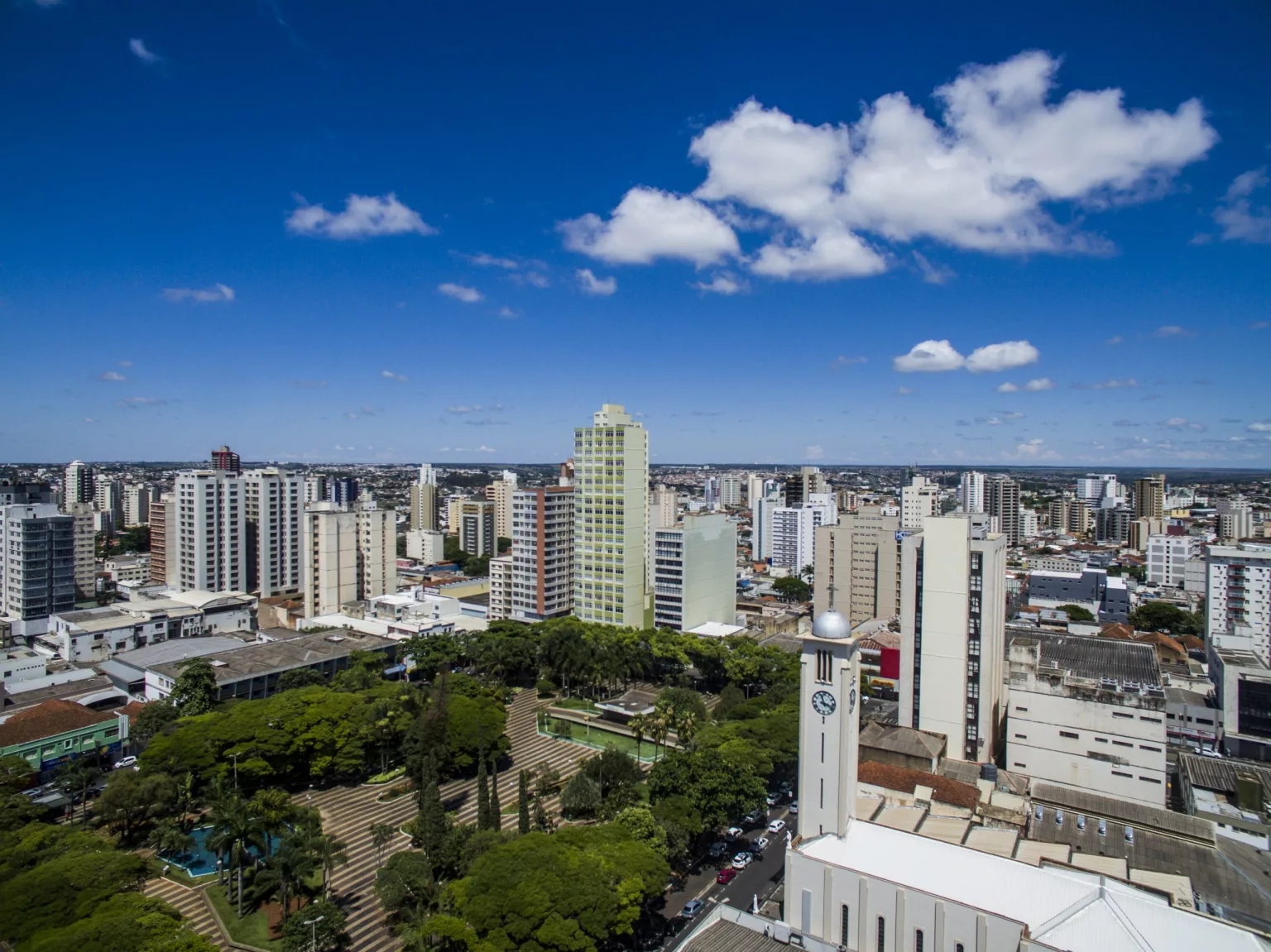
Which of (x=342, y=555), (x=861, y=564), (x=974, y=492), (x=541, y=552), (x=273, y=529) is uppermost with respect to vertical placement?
(x=974, y=492)

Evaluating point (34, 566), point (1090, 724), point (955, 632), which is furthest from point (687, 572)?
point (34, 566)

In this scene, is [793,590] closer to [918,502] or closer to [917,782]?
[918,502]

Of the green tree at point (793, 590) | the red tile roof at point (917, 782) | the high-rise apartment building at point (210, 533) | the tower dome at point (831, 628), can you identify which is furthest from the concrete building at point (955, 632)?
the high-rise apartment building at point (210, 533)

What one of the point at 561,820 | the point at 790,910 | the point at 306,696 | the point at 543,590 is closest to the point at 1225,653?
the point at 790,910

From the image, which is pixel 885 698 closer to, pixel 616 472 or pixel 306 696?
pixel 616 472

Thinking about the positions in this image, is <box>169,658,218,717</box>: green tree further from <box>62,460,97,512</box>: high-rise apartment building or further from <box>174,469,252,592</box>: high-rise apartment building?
<box>62,460,97,512</box>: high-rise apartment building
